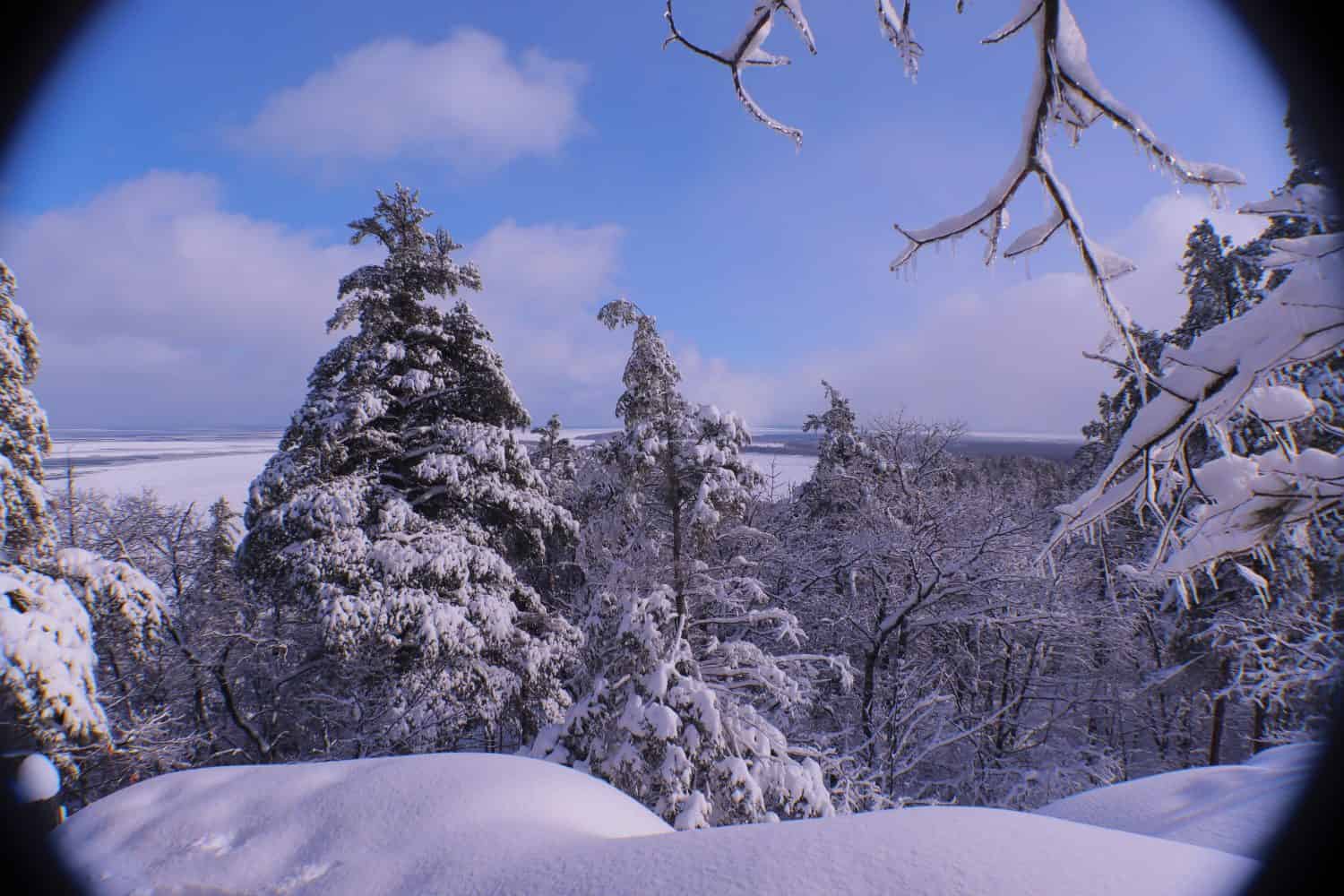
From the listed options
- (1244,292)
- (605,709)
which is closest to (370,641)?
(605,709)

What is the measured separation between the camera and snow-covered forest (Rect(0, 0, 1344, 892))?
6.83ft

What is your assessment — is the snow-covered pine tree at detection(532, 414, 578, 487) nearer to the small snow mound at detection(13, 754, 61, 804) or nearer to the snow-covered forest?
the snow-covered forest

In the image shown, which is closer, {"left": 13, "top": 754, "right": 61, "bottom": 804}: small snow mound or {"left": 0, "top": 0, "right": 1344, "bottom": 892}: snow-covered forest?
{"left": 0, "top": 0, "right": 1344, "bottom": 892}: snow-covered forest

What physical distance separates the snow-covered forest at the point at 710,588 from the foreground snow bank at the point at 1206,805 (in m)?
0.11

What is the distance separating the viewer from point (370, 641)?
684 centimetres

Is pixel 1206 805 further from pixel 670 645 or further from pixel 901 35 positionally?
pixel 901 35

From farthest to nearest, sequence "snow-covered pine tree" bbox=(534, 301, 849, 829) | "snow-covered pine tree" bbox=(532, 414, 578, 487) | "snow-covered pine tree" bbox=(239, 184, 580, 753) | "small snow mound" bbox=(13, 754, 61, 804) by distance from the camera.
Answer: "snow-covered pine tree" bbox=(532, 414, 578, 487), "snow-covered pine tree" bbox=(239, 184, 580, 753), "snow-covered pine tree" bbox=(534, 301, 849, 829), "small snow mound" bbox=(13, 754, 61, 804)

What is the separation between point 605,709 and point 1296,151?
10.4 meters

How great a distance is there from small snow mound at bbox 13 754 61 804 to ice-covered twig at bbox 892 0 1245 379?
21.1ft

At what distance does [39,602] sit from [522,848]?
5.89 m

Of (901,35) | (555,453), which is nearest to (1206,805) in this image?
(901,35)

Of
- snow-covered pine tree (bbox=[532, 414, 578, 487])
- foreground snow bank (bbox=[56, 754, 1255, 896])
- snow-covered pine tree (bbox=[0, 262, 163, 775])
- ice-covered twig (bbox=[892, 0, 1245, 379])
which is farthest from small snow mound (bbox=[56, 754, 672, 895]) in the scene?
snow-covered pine tree (bbox=[532, 414, 578, 487])

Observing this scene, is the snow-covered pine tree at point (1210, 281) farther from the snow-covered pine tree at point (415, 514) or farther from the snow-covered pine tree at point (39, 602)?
the snow-covered pine tree at point (39, 602)

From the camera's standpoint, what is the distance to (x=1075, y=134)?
1.66 meters
